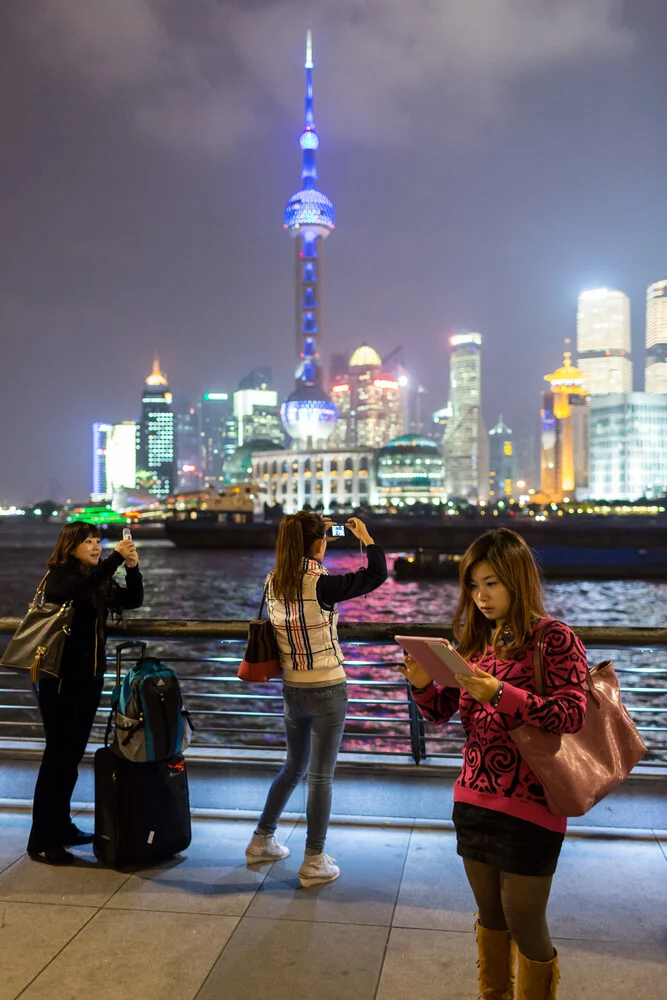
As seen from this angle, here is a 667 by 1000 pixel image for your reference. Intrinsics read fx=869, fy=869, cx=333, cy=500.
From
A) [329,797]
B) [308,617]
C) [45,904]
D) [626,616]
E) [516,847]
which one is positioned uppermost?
[308,617]

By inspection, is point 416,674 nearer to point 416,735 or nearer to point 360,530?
point 360,530

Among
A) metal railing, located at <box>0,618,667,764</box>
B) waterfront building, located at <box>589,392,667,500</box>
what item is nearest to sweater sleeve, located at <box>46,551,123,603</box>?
metal railing, located at <box>0,618,667,764</box>

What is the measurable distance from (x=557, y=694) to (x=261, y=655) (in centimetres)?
201

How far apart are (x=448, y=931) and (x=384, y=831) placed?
3.94 feet

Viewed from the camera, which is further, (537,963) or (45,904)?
(45,904)

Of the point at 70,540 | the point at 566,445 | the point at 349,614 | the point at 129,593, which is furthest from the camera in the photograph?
the point at 566,445

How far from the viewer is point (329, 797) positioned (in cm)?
448

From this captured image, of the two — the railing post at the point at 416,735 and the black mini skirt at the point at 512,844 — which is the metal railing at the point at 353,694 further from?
the black mini skirt at the point at 512,844

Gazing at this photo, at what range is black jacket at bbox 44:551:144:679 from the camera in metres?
4.62

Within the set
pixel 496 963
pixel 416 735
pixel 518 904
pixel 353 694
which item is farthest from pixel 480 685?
pixel 353 694

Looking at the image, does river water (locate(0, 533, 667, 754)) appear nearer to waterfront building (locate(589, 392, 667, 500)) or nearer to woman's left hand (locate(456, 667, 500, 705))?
woman's left hand (locate(456, 667, 500, 705))

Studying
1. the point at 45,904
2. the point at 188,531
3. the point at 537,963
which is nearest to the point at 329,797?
the point at 45,904

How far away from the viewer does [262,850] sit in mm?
4605

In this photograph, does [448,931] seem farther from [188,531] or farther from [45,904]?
[188,531]
